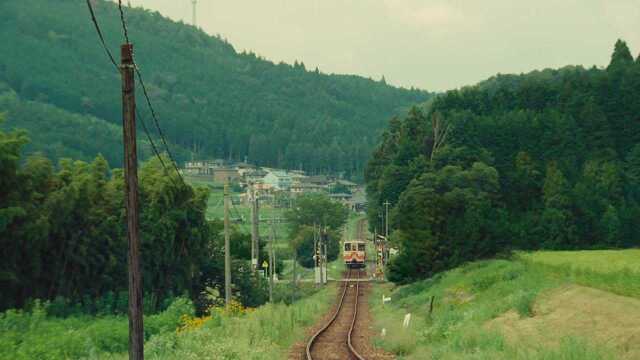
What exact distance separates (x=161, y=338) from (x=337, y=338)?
36.8ft

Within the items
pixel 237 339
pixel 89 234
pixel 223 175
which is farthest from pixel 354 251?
pixel 237 339

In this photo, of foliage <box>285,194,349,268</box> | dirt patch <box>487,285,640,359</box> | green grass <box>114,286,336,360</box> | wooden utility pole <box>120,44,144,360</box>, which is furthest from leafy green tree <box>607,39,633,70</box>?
wooden utility pole <box>120,44,144,360</box>

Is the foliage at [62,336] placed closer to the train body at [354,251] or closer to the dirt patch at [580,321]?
the dirt patch at [580,321]

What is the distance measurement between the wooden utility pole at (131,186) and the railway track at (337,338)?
11978mm

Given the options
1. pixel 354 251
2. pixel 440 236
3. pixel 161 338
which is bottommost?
pixel 354 251

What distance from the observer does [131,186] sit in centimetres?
1794

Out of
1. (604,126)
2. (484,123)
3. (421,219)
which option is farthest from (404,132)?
(421,219)

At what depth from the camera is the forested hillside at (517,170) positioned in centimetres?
6888

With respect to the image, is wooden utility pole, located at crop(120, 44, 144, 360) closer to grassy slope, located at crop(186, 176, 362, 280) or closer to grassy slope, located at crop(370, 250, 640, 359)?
grassy slope, located at crop(370, 250, 640, 359)

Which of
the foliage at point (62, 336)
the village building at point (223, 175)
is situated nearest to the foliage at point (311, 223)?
the village building at point (223, 175)

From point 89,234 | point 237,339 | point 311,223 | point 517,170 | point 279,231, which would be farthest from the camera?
point 279,231

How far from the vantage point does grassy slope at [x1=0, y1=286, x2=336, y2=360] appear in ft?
84.0

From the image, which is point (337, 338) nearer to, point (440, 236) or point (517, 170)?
point (440, 236)

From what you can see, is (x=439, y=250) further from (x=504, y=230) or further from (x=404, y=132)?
(x=404, y=132)
